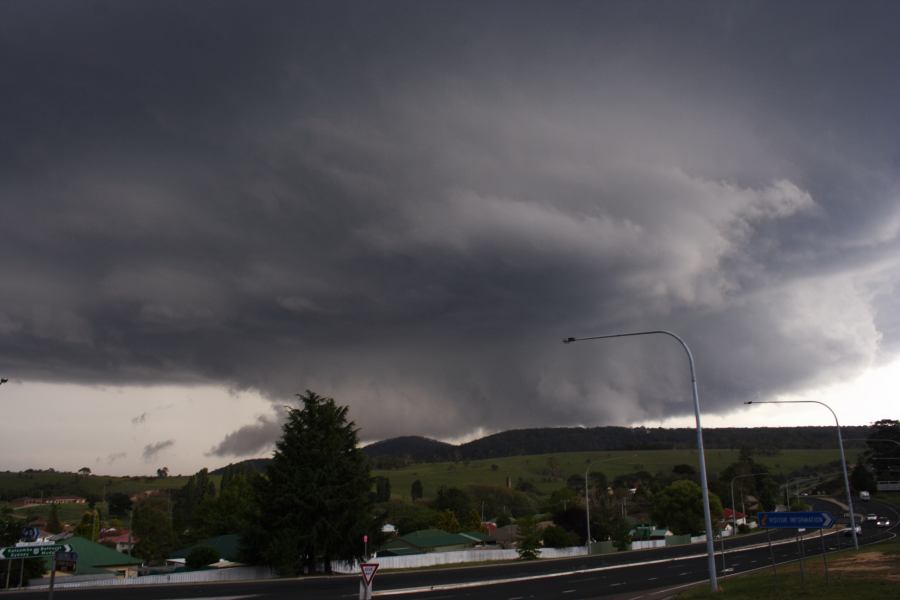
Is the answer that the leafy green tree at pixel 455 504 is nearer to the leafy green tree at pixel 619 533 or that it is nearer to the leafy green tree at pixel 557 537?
the leafy green tree at pixel 619 533

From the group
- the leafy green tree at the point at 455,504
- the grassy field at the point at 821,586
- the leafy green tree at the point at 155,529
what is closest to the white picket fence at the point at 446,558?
the grassy field at the point at 821,586

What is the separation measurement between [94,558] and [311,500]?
84.6ft

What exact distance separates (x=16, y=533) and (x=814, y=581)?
69259 mm

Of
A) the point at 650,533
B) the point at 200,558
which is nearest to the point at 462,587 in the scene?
the point at 200,558

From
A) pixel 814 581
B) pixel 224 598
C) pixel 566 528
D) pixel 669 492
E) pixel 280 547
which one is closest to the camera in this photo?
pixel 814 581

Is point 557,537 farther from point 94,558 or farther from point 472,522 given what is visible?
point 94,558

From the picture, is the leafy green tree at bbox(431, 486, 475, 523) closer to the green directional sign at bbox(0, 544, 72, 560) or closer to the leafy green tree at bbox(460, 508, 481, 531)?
the leafy green tree at bbox(460, 508, 481, 531)

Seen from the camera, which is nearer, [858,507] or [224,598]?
[224,598]

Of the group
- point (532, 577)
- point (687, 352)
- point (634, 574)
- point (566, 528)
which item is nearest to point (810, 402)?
point (634, 574)

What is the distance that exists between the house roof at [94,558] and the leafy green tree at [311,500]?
59.4 ft

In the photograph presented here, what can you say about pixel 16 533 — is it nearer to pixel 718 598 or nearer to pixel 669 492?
pixel 718 598

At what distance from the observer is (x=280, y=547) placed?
6256 centimetres

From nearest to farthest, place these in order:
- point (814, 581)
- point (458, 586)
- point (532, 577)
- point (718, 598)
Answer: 1. point (718, 598)
2. point (814, 581)
3. point (458, 586)
4. point (532, 577)

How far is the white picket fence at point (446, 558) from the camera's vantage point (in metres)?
71.1
